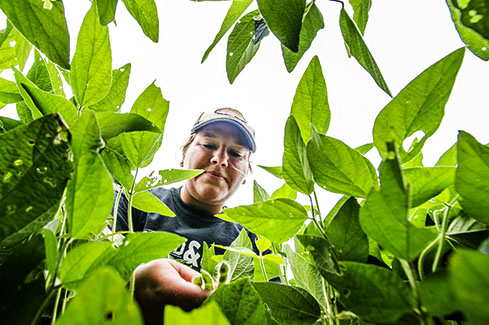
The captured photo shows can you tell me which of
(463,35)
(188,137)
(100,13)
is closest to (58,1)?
(100,13)

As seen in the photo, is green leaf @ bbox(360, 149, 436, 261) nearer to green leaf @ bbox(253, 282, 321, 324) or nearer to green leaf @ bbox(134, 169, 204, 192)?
green leaf @ bbox(253, 282, 321, 324)

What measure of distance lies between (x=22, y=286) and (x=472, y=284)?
0.65 feet

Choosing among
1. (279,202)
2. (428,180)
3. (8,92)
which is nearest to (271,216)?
(279,202)

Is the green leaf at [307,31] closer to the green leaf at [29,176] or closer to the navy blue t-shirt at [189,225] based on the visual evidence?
the green leaf at [29,176]

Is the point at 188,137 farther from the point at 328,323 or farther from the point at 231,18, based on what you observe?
the point at 328,323

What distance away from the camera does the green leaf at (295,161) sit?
0.81 ft

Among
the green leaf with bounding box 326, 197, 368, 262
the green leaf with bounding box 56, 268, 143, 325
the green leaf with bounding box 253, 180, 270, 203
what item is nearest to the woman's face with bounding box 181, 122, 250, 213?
the green leaf with bounding box 253, 180, 270, 203

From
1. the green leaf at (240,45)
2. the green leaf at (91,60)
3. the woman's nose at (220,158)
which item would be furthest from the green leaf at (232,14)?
the woman's nose at (220,158)

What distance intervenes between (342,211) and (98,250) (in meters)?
0.15

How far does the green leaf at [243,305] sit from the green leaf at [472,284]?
11cm

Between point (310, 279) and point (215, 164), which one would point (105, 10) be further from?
point (215, 164)

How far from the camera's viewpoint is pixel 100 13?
0.83 feet

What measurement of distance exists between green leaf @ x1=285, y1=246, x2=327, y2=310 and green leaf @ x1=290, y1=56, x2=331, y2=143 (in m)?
0.10

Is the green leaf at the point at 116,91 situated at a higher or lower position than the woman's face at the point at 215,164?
lower
